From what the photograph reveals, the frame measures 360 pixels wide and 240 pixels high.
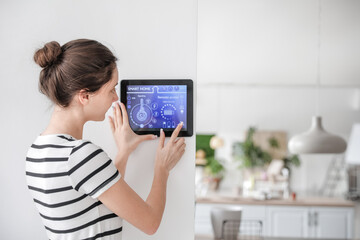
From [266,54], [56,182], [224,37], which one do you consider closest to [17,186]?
[56,182]

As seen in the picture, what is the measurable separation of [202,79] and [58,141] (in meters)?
6.83

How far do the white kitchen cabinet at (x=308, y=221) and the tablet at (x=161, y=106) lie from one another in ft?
13.9

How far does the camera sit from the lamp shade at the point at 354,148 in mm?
8914

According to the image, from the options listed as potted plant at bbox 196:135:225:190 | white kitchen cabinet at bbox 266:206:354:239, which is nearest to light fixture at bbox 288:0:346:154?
white kitchen cabinet at bbox 266:206:354:239

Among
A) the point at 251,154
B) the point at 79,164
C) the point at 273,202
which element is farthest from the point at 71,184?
the point at 251,154

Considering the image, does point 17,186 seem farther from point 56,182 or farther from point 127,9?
point 127,9

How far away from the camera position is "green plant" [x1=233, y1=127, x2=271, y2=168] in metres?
8.76

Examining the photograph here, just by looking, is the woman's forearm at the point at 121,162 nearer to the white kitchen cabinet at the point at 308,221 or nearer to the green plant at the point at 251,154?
the white kitchen cabinet at the point at 308,221

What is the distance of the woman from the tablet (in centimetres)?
20

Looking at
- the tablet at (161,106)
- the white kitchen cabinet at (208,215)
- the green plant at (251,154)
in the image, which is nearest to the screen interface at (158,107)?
the tablet at (161,106)

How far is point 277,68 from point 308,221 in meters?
2.44

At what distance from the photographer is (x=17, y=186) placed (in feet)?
4.65

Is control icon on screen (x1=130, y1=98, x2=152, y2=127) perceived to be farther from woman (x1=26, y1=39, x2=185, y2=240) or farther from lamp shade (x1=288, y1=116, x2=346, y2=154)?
lamp shade (x1=288, y1=116, x2=346, y2=154)

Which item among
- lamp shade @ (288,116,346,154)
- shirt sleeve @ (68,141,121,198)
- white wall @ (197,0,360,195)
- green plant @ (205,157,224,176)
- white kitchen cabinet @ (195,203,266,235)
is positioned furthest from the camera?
green plant @ (205,157,224,176)
